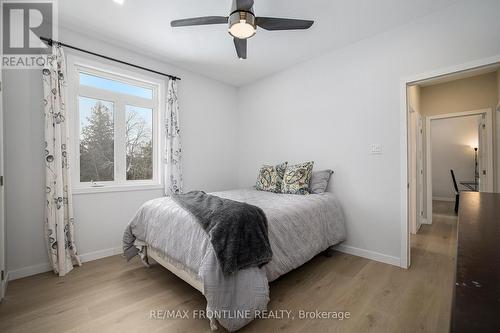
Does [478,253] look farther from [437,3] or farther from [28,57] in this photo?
[28,57]

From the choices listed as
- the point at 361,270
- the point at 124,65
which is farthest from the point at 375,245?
the point at 124,65

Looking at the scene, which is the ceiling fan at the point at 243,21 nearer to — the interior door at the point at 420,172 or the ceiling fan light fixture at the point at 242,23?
the ceiling fan light fixture at the point at 242,23

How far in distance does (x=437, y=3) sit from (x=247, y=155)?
307 centimetres

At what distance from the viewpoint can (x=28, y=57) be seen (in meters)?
2.33

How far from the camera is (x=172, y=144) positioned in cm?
329

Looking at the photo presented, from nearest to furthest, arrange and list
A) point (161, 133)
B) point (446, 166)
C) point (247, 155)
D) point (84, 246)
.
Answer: point (84, 246), point (161, 133), point (247, 155), point (446, 166)

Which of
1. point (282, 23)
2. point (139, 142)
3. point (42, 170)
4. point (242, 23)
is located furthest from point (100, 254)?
point (282, 23)

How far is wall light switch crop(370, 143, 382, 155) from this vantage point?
262cm

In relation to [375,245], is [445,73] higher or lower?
higher

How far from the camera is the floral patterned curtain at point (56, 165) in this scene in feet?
7.55

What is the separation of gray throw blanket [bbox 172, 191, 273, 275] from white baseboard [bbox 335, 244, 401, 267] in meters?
1.64

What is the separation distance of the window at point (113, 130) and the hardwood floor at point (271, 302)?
1046 mm

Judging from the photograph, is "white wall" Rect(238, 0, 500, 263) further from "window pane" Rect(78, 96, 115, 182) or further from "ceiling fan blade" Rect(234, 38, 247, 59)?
"window pane" Rect(78, 96, 115, 182)

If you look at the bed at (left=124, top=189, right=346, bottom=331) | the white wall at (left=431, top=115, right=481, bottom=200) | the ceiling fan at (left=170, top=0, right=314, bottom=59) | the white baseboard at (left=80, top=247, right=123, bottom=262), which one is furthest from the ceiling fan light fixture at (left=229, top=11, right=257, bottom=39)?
the white wall at (left=431, top=115, right=481, bottom=200)
